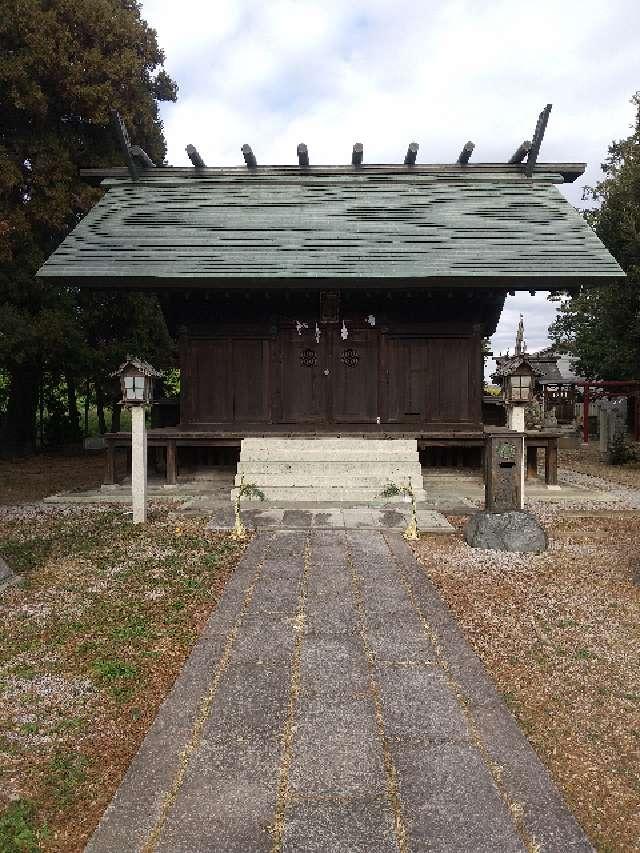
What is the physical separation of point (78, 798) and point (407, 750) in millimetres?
1748

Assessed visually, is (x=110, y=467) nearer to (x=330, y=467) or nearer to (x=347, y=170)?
(x=330, y=467)

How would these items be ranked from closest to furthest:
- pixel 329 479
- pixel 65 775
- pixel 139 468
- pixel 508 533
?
1. pixel 65 775
2. pixel 508 533
3. pixel 139 468
4. pixel 329 479

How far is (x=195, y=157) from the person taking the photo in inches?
A: 549

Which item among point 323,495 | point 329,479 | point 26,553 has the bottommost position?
point 26,553

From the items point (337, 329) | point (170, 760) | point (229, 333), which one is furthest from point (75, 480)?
point (170, 760)

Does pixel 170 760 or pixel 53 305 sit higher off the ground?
pixel 53 305

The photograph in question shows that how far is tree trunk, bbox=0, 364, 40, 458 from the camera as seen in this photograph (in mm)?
17625

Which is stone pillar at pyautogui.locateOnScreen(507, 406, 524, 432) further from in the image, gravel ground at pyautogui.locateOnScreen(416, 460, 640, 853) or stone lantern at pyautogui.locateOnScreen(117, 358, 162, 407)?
stone lantern at pyautogui.locateOnScreen(117, 358, 162, 407)

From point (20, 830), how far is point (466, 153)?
15.2 m

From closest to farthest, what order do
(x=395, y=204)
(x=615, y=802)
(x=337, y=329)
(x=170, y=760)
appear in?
(x=615, y=802)
(x=170, y=760)
(x=337, y=329)
(x=395, y=204)

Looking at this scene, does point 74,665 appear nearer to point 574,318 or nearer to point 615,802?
point 615,802

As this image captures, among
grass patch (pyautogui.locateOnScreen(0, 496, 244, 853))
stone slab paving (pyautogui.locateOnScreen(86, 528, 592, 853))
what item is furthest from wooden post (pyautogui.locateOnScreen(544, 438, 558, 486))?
stone slab paving (pyautogui.locateOnScreen(86, 528, 592, 853))

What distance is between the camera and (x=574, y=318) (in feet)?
89.0

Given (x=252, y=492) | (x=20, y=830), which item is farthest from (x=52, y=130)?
(x=20, y=830)
